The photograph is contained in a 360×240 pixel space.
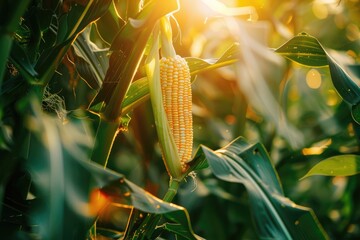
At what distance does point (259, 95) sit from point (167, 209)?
302mm

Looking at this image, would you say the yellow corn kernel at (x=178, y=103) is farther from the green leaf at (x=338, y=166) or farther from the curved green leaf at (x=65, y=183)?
the green leaf at (x=338, y=166)

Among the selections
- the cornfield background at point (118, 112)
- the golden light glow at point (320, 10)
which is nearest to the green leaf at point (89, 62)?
the cornfield background at point (118, 112)

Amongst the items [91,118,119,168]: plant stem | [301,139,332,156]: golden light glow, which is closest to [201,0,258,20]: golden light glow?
[91,118,119,168]: plant stem

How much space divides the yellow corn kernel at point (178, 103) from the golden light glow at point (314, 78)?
1.57 meters

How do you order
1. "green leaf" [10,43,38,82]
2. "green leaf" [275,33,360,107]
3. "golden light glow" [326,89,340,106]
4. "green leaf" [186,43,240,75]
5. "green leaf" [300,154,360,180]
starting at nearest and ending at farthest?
1. "green leaf" [10,43,38,82]
2. "green leaf" [275,33,360,107]
3. "green leaf" [186,43,240,75]
4. "green leaf" [300,154,360,180]
5. "golden light glow" [326,89,340,106]

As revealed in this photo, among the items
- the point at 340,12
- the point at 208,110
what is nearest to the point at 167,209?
the point at 208,110

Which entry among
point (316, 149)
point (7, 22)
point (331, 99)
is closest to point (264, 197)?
point (7, 22)

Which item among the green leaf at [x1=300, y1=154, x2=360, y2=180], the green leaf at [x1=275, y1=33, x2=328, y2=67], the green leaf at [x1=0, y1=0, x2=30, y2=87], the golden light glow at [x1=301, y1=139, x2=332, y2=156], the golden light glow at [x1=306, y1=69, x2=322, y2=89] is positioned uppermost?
the green leaf at [x1=0, y1=0, x2=30, y2=87]

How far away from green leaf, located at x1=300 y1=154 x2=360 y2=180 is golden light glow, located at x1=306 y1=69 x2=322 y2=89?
1.24 m

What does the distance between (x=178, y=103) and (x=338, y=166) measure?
17.2 inches

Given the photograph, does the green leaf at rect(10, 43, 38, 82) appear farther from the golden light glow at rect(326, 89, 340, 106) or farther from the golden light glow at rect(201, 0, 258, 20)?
the golden light glow at rect(326, 89, 340, 106)

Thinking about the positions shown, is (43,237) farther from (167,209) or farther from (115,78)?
(115,78)

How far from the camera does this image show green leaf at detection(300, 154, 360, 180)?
3.84ft

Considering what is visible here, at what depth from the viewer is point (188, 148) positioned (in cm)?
94
